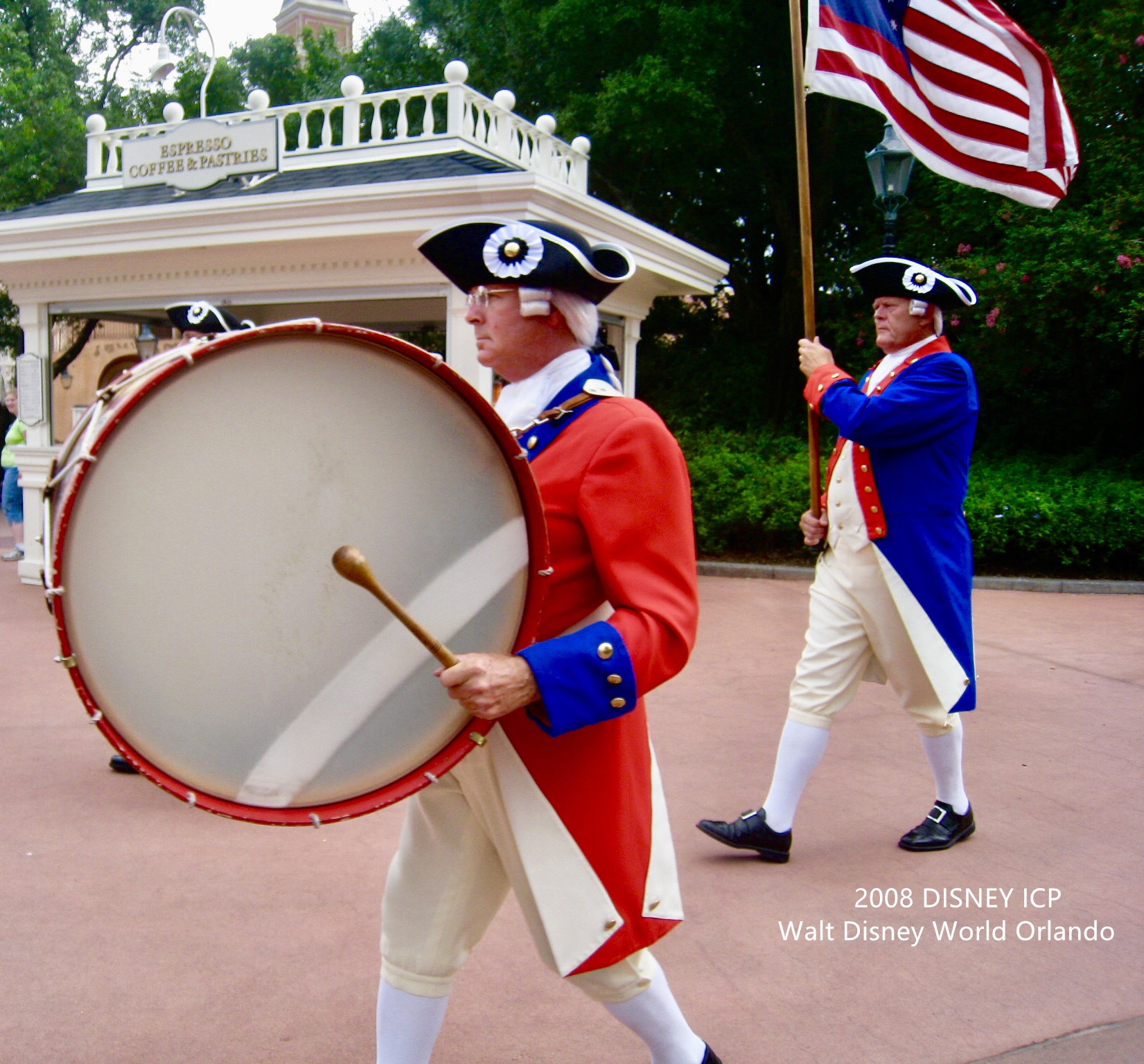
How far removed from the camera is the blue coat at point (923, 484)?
338 cm

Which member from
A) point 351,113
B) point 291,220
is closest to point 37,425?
point 291,220

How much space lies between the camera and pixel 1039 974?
283 cm

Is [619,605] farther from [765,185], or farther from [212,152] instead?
[765,185]

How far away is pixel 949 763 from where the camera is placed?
361 centimetres

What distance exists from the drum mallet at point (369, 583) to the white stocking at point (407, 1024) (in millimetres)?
821

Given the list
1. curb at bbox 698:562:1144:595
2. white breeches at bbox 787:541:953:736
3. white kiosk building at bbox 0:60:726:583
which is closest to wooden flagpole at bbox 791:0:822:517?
white breeches at bbox 787:541:953:736

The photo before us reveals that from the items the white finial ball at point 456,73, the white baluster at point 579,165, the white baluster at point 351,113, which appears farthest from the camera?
the white baluster at point 579,165

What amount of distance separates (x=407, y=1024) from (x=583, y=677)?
808 millimetres

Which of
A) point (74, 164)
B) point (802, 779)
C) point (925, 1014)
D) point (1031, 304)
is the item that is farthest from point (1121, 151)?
point (74, 164)

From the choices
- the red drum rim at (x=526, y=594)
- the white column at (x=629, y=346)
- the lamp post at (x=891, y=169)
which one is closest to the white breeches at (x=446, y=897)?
the red drum rim at (x=526, y=594)

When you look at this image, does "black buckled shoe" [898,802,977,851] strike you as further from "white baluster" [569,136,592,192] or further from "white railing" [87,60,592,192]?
"white baluster" [569,136,592,192]

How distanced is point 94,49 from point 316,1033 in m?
31.4

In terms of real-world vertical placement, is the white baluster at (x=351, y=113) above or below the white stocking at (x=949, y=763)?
above

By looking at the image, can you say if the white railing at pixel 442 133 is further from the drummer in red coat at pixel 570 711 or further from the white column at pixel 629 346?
the drummer in red coat at pixel 570 711
